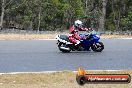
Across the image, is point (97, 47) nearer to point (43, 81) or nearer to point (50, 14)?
point (43, 81)

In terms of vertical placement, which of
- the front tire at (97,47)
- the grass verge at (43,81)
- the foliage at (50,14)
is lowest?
the foliage at (50,14)

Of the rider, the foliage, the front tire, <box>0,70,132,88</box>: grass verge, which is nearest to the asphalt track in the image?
the front tire

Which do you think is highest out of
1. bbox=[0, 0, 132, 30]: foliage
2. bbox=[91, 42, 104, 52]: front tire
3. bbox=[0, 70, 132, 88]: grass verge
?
bbox=[0, 70, 132, 88]: grass verge

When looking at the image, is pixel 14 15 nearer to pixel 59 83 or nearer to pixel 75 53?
pixel 75 53

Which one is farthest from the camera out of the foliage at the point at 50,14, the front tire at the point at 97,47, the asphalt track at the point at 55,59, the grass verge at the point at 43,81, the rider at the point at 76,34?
the foliage at the point at 50,14

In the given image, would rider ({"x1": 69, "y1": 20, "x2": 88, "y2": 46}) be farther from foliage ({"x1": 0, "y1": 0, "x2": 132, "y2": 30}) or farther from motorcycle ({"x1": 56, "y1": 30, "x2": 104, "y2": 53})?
foliage ({"x1": 0, "y1": 0, "x2": 132, "y2": 30})

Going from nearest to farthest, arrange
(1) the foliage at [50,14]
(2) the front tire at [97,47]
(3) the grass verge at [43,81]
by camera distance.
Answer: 1. (3) the grass verge at [43,81]
2. (2) the front tire at [97,47]
3. (1) the foliage at [50,14]

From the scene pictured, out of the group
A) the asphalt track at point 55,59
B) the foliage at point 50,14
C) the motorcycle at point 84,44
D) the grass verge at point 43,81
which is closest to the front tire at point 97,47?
the motorcycle at point 84,44

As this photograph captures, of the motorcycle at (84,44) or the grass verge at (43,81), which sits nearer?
the grass verge at (43,81)

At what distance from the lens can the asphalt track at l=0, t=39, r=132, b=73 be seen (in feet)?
45.9

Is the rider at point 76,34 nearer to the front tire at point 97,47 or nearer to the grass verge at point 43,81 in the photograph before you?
the front tire at point 97,47

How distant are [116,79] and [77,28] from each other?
1108 centimetres

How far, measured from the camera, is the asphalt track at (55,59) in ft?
45.9

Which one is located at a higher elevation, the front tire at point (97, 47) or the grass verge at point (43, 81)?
the grass verge at point (43, 81)
